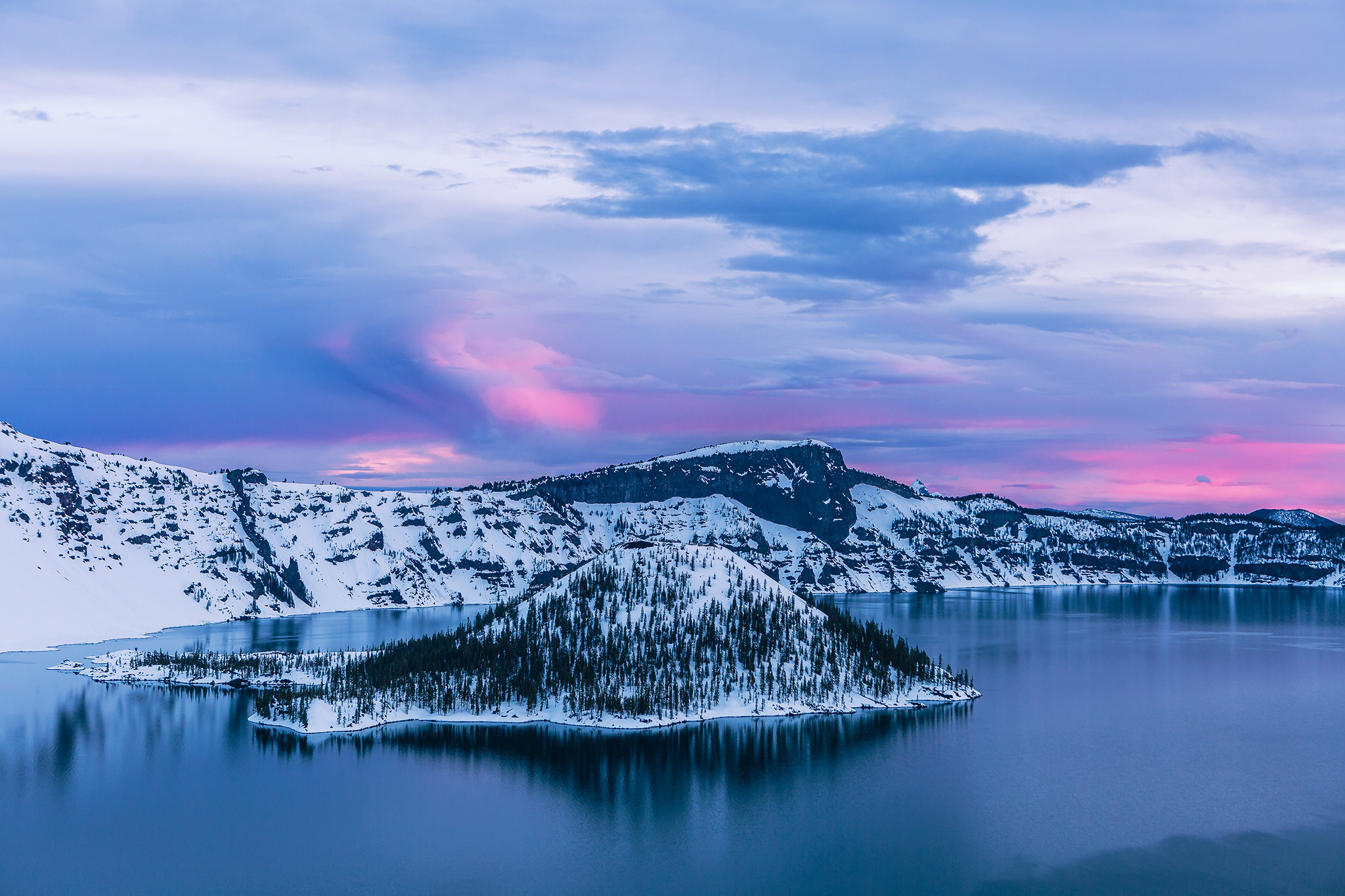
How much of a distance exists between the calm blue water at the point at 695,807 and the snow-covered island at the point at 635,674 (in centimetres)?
755

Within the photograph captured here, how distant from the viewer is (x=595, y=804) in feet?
395

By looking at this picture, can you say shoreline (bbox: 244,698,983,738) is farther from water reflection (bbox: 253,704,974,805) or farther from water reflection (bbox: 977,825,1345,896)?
water reflection (bbox: 977,825,1345,896)

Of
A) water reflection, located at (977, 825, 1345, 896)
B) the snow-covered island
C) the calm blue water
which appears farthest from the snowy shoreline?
water reflection, located at (977, 825, 1345, 896)

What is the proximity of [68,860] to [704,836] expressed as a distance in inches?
2318

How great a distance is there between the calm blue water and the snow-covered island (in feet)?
24.8

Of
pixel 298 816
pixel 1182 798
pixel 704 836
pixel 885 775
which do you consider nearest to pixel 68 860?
pixel 298 816

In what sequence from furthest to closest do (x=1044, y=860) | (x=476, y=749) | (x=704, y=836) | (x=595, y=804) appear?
(x=476, y=749)
(x=595, y=804)
(x=704, y=836)
(x=1044, y=860)

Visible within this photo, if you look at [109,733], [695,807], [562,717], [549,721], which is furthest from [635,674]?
[109,733]

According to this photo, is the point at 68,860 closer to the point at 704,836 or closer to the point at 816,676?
the point at 704,836

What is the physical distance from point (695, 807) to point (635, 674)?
57616 millimetres

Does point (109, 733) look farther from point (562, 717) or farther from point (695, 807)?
point (695, 807)

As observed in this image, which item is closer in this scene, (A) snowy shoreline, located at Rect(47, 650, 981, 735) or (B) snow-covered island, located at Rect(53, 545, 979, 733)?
(A) snowy shoreline, located at Rect(47, 650, 981, 735)

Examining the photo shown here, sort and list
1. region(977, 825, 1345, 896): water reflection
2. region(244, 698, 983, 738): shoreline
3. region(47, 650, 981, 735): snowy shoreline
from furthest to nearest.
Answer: region(47, 650, 981, 735): snowy shoreline → region(244, 698, 983, 738): shoreline → region(977, 825, 1345, 896): water reflection

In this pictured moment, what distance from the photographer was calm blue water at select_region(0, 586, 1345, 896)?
9625cm
